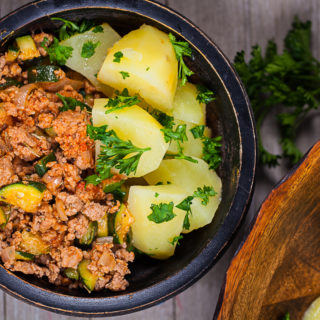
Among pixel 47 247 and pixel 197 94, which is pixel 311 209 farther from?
pixel 47 247

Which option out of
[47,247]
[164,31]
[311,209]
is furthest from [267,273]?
[164,31]

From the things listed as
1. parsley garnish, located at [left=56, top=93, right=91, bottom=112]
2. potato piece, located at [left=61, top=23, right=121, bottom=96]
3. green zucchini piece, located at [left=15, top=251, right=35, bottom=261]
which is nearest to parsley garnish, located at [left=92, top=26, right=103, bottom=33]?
potato piece, located at [left=61, top=23, right=121, bottom=96]

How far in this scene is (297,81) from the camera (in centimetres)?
319

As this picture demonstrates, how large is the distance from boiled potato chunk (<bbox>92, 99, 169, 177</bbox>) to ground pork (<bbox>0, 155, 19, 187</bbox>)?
45 centimetres

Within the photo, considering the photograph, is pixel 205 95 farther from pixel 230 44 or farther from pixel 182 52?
pixel 230 44

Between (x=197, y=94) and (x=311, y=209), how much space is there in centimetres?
91

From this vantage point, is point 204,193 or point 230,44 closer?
point 204,193

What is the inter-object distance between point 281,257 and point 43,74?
1585 mm

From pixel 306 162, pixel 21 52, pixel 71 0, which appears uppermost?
pixel 71 0

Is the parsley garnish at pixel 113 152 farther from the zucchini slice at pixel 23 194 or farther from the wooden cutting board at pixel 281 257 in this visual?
the wooden cutting board at pixel 281 257

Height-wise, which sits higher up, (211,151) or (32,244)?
(211,151)

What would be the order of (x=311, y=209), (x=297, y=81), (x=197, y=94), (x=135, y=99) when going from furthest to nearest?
(x=297, y=81)
(x=311, y=209)
(x=197, y=94)
(x=135, y=99)

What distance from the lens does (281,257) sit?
266 centimetres

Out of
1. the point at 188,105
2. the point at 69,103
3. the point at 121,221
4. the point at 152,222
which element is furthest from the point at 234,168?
the point at 69,103
